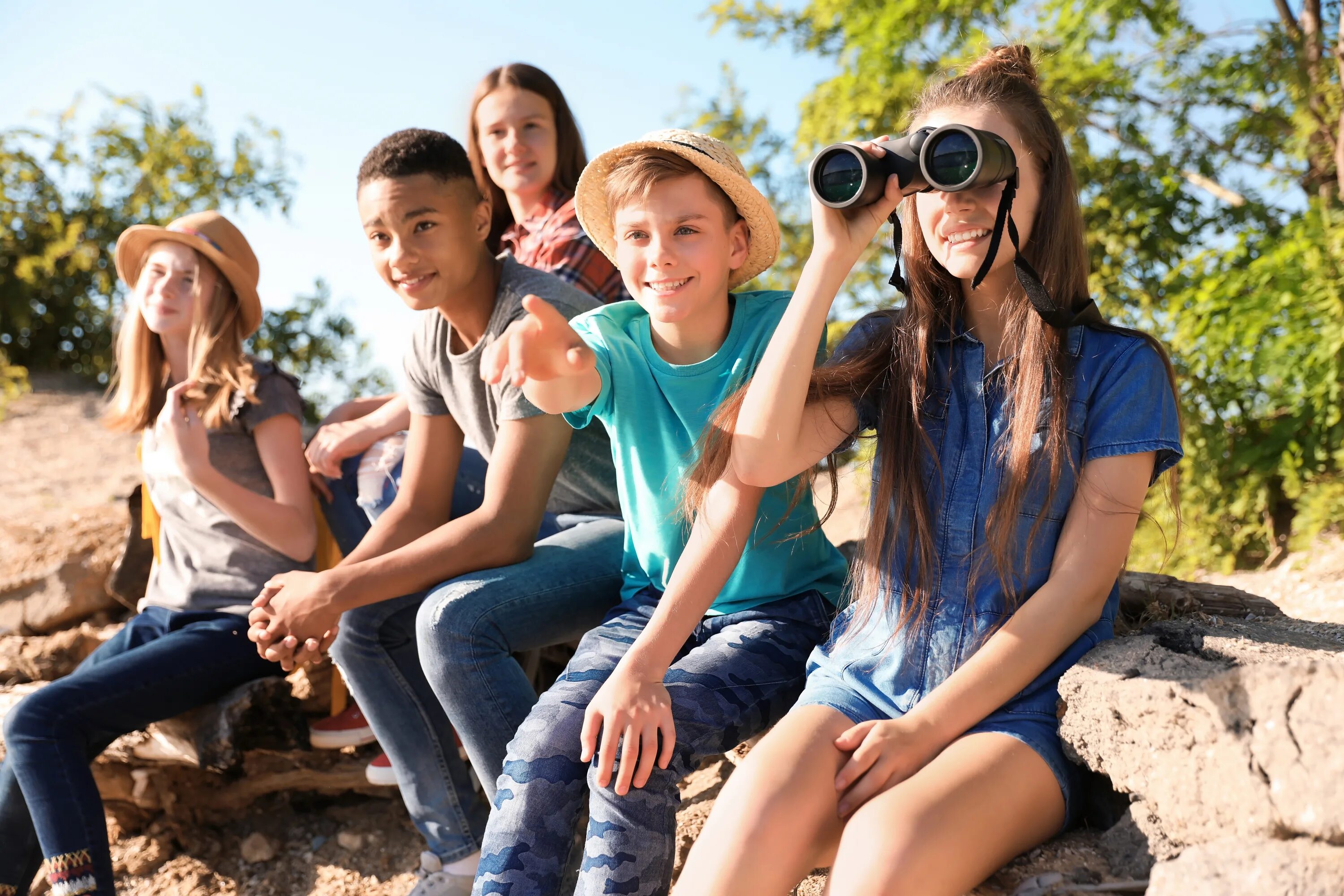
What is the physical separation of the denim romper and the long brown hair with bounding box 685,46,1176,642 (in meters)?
0.02

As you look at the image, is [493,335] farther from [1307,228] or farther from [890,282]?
[1307,228]

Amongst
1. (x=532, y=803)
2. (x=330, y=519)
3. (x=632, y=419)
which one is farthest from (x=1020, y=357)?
(x=330, y=519)

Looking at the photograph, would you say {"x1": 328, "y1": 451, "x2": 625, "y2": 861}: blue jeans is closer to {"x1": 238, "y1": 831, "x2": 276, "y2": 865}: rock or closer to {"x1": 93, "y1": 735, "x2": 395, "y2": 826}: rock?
{"x1": 93, "y1": 735, "x2": 395, "y2": 826}: rock

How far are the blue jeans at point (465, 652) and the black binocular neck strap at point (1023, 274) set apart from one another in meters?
1.17

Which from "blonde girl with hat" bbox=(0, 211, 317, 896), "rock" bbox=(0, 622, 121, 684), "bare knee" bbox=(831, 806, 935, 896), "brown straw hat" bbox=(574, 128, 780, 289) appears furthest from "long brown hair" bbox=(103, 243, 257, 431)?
"bare knee" bbox=(831, 806, 935, 896)

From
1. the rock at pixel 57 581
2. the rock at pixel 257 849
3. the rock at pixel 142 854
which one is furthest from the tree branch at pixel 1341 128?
the rock at pixel 57 581

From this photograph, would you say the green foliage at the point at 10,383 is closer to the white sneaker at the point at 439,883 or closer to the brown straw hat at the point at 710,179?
the white sneaker at the point at 439,883

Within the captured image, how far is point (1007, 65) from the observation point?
6.88 ft

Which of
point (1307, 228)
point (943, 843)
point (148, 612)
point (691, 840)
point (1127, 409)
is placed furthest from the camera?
point (1307, 228)

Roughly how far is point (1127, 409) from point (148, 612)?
2713mm

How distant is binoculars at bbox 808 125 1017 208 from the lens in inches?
72.0

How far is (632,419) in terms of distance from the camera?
2.39 meters

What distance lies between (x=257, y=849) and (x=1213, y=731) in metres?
2.89

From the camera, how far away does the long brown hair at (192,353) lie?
3207 mm
